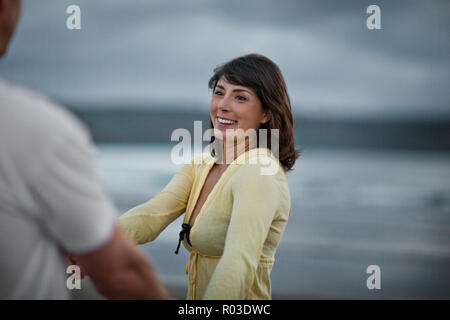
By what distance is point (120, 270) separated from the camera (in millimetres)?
679

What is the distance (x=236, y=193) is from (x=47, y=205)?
2.22 feet

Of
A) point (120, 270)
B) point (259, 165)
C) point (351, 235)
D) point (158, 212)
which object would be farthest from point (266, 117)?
point (351, 235)

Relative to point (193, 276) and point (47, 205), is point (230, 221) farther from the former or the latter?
point (47, 205)

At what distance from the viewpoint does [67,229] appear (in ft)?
1.96

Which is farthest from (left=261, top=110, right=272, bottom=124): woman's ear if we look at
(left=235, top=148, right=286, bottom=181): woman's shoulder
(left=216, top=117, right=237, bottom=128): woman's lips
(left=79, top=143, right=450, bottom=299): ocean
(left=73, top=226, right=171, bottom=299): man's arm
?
(left=79, top=143, right=450, bottom=299): ocean

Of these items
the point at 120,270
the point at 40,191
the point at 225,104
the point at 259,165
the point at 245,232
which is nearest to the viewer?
the point at 40,191

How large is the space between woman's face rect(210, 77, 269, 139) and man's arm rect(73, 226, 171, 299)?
0.84 metres

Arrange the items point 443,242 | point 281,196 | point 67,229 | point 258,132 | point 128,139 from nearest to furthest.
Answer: point 67,229, point 281,196, point 258,132, point 443,242, point 128,139

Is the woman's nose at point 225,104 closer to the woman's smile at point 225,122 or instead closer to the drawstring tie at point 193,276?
the woman's smile at point 225,122

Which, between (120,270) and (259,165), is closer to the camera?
(120,270)

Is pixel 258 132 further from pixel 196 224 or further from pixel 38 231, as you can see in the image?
pixel 38 231

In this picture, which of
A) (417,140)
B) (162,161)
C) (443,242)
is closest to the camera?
(443,242)

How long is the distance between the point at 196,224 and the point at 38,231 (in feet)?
2.38

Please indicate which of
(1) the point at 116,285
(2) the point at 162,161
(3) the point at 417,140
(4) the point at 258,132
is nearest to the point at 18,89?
(1) the point at 116,285
